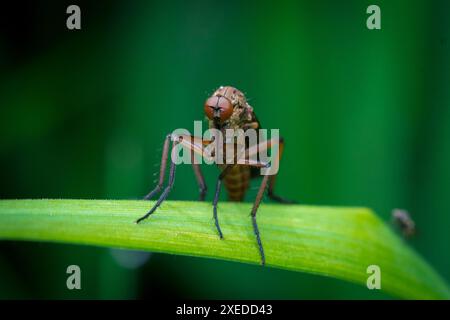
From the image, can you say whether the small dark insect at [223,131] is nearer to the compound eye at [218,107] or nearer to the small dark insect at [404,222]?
the compound eye at [218,107]

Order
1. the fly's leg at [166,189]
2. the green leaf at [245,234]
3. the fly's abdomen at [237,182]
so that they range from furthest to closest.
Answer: the fly's abdomen at [237,182]
the fly's leg at [166,189]
the green leaf at [245,234]

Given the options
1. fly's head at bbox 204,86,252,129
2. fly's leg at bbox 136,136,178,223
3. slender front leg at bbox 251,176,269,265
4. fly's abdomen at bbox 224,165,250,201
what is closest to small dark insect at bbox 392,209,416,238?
fly's abdomen at bbox 224,165,250,201

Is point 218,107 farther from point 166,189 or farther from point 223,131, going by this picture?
point 166,189

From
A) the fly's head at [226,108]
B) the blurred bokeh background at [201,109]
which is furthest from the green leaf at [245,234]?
the blurred bokeh background at [201,109]

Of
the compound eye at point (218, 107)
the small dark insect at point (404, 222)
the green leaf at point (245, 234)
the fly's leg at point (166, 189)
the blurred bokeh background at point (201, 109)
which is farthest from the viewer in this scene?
the blurred bokeh background at point (201, 109)

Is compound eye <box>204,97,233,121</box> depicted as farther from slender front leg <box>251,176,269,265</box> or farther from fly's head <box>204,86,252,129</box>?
slender front leg <box>251,176,269,265</box>

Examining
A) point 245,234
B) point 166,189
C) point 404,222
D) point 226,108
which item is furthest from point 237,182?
point 404,222
